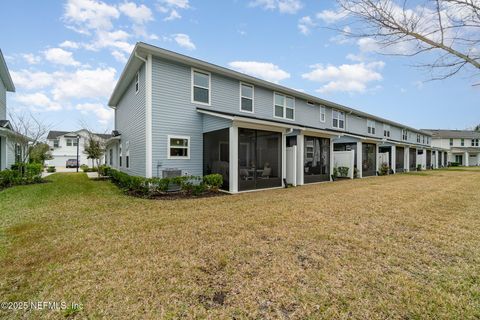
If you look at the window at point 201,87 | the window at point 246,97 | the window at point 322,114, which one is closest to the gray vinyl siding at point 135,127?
the window at point 201,87

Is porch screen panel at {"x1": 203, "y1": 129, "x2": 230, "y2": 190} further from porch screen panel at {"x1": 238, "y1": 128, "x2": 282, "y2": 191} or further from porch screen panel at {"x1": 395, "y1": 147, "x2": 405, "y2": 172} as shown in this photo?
porch screen panel at {"x1": 395, "y1": 147, "x2": 405, "y2": 172}

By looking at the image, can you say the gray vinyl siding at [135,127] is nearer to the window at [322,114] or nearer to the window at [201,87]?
the window at [201,87]

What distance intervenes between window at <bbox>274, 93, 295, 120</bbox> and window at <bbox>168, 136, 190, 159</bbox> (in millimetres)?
6373

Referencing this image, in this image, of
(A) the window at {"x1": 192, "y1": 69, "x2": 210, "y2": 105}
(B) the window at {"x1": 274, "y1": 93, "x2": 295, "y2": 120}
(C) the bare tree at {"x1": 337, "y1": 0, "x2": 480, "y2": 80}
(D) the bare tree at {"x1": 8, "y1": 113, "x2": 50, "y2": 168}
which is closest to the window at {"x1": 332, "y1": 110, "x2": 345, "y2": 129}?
(B) the window at {"x1": 274, "y1": 93, "x2": 295, "y2": 120}

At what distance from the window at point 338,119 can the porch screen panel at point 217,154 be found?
1281 cm

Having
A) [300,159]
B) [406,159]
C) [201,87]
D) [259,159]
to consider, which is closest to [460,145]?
[406,159]

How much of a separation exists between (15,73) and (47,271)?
2237cm

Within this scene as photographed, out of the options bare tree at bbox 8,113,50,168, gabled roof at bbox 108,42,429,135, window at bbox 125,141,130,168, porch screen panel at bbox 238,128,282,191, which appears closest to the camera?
gabled roof at bbox 108,42,429,135

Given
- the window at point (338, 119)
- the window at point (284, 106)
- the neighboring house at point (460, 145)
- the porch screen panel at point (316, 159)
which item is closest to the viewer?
the porch screen panel at point (316, 159)

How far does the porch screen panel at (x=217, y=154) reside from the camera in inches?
389

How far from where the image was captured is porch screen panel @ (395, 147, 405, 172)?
74.2ft

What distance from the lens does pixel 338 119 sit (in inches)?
777

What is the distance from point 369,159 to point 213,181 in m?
15.0

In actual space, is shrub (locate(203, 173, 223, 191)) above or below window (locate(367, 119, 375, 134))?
below
